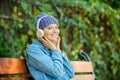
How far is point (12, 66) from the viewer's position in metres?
3.14

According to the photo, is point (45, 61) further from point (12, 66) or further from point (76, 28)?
point (76, 28)

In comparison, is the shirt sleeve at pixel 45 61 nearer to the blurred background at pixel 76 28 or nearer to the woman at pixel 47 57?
the woman at pixel 47 57

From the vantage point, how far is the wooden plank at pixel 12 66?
10.0 feet

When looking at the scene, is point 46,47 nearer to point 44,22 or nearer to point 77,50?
→ point 44,22

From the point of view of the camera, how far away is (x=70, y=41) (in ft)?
18.7

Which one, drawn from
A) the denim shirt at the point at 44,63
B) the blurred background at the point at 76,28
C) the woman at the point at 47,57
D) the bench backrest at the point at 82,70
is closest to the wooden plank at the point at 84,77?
the bench backrest at the point at 82,70

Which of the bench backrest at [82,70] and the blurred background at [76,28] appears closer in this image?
the bench backrest at [82,70]

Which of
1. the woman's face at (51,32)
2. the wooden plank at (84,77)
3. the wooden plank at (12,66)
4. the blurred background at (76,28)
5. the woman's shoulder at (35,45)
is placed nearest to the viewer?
the wooden plank at (12,66)

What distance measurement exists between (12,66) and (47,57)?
29cm

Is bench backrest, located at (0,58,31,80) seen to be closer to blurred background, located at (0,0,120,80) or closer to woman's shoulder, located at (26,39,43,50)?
woman's shoulder, located at (26,39,43,50)

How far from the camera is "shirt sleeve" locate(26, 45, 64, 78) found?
312cm

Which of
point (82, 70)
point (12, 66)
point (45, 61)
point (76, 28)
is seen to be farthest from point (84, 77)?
point (76, 28)

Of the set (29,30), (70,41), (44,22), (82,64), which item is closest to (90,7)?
(70,41)

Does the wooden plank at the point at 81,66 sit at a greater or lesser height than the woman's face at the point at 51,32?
lesser
